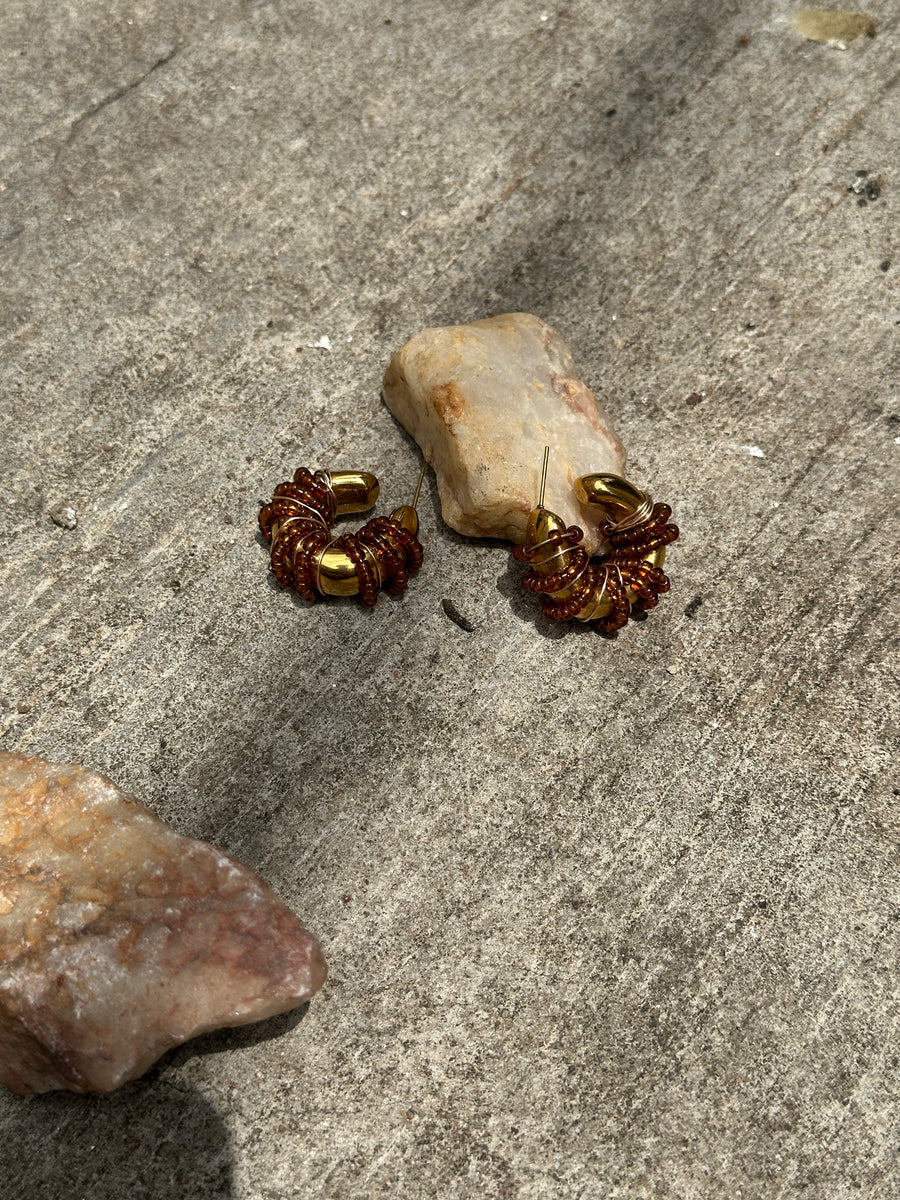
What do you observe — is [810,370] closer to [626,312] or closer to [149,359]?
[626,312]

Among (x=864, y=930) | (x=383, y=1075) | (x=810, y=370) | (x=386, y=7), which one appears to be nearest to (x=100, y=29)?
(x=386, y=7)

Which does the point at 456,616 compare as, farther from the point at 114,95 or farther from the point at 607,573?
the point at 114,95

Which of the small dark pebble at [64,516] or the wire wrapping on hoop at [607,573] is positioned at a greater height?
the small dark pebble at [64,516]

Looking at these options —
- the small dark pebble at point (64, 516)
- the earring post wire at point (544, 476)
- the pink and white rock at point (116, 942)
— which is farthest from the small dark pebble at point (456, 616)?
the small dark pebble at point (64, 516)

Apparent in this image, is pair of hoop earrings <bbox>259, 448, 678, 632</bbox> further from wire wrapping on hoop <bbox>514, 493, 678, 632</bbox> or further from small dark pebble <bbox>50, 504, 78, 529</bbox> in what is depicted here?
small dark pebble <bbox>50, 504, 78, 529</bbox>

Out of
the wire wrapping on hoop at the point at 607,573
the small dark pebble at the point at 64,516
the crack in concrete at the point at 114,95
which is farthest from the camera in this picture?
the crack in concrete at the point at 114,95

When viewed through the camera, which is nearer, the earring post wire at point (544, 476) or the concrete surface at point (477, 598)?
the concrete surface at point (477, 598)

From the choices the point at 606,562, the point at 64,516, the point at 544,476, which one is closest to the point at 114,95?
the point at 64,516

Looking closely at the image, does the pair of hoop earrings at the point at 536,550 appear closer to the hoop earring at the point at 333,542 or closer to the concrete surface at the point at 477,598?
the hoop earring at the point at 333,542
